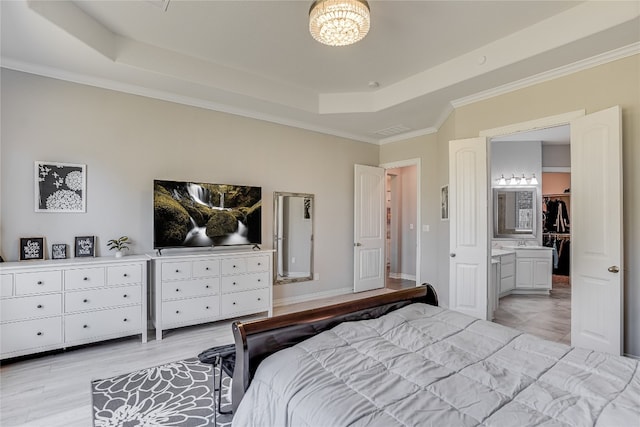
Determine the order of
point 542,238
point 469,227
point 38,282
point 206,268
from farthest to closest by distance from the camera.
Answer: point 542,238 → point 469,227 → point 206,268 → point 38,282

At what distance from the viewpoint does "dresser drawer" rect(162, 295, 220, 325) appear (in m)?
3.49

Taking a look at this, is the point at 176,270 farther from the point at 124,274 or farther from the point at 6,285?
the point at 6,285

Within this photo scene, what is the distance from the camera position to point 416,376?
Result: 1.43 m

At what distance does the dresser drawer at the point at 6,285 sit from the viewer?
8.95 feet

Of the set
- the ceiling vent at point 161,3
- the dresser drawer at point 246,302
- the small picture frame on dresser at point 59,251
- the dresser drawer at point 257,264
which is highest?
the ceiling vent at point 161,3

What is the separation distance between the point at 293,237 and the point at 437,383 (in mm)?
A: 3700

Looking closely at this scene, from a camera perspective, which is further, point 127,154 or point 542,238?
point 542,238

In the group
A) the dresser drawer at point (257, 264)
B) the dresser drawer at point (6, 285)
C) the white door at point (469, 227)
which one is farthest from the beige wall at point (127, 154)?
the white door at point (469, 227)

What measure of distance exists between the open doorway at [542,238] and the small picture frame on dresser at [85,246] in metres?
4.72

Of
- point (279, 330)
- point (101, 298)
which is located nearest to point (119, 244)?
point (101, 298)

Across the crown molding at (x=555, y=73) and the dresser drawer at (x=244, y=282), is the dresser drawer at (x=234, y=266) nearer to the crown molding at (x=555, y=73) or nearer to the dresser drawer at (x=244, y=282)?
the dresser drawer at (x=244, y=282)

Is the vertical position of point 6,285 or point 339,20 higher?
point 339,20

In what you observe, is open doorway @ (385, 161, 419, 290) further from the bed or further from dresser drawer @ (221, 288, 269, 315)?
the bed

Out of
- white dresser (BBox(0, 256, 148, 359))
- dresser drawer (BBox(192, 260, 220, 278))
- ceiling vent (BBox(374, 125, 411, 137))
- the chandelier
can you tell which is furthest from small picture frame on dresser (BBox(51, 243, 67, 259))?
ceiling vent (BBox(374, 125, 411, 137))
